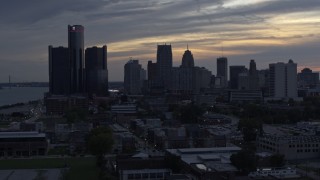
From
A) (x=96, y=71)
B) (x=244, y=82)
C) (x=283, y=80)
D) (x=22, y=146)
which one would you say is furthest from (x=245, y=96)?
(x=22, y=146)

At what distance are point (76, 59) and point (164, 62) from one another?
23.0 feet

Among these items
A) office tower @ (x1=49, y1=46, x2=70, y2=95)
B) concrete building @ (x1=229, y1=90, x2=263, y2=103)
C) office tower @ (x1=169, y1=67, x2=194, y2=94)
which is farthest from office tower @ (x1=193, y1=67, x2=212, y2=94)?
office tower @ (x1=49, y1=46, x2=70, y2=95)

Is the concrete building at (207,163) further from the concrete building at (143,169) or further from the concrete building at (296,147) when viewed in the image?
the concrete building at (296,147)

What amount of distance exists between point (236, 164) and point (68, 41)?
1242 inches

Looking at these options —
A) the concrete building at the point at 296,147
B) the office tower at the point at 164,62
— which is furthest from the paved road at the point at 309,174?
the office tower at the point at 164,62

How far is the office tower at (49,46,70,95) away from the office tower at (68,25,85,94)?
0.38 metres

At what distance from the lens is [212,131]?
14.3 meters

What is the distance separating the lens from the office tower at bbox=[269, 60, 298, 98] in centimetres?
2873

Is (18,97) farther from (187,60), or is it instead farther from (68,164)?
(68,164)

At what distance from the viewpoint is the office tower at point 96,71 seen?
37.9 meters

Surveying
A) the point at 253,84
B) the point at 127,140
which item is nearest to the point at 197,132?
the point at 127,140

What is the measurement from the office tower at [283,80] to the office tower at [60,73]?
1514 centimetres

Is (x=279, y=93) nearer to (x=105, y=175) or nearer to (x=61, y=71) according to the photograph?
(x=61, y=71)

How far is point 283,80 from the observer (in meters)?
29.4
